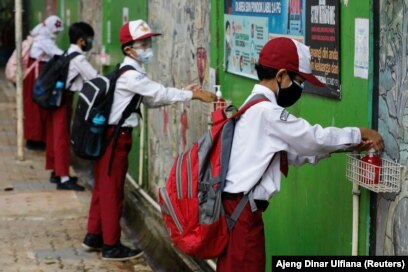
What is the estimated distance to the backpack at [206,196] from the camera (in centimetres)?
472

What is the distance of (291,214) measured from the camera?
5.99 m

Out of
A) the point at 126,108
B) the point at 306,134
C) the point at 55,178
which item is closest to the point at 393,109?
the point at 306,134

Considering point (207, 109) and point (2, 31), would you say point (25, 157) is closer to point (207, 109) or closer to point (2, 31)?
point (207, 109)

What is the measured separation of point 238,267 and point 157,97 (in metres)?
2.65

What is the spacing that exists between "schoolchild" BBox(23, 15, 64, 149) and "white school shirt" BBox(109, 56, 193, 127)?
4813 millimetres

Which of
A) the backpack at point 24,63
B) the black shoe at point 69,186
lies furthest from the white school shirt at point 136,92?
the backpack at point 24,63

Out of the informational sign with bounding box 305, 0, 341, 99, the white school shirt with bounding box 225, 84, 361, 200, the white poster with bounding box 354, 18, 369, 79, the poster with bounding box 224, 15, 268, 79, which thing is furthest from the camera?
the poster with bounding box 224, 15, 268, 79

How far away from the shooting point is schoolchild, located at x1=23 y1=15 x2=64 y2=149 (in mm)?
12320

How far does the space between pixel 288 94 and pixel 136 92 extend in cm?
272

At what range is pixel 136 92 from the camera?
7242mm

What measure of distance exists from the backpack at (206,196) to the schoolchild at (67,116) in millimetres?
5409

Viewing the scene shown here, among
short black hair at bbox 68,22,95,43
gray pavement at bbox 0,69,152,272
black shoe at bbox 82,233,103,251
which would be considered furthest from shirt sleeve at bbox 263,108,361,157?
short black hair at bbox 68,22,95,43

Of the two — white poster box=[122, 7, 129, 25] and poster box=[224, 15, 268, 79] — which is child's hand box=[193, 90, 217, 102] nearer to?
poster box=[224, 15, 268, 79]

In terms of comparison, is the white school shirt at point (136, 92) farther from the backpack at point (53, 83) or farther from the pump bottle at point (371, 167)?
the backpack at point (53, 83)
